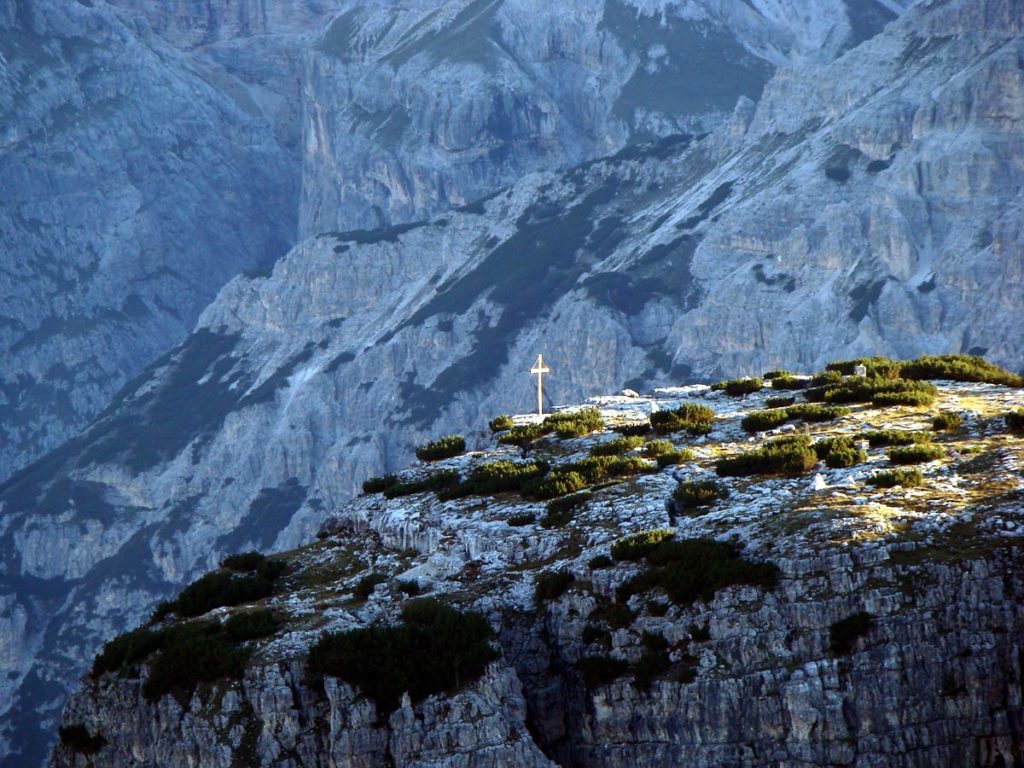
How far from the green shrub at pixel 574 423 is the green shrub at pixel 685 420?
235cm

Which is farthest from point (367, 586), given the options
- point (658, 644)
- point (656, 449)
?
point (656, 449)

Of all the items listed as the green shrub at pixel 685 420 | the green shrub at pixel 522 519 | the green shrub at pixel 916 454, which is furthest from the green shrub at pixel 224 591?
the green shrub at pixel 916 454

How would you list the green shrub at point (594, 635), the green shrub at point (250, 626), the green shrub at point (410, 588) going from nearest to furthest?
1. the green shrub at point (594, 635)
2. the green shrub at point (250, 626)
3. the green shrub at point (410, 588)

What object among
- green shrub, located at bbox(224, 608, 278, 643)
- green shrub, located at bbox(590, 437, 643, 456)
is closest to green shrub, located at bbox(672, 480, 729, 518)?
green shrub, located at bbox(590, 437, 643, 456)

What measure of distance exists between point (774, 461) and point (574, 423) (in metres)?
11.0

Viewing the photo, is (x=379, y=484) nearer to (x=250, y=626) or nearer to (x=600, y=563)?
(x=250, y=626)

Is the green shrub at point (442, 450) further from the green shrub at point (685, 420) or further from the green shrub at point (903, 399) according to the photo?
the green shrub at point (903, 399)

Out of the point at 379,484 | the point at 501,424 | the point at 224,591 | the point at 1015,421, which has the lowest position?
the point at 224,591

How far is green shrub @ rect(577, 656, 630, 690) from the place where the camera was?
1339 inches

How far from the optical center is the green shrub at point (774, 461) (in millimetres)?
39719

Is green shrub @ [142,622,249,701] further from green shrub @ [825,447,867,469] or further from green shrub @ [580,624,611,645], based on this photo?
green shrub @ [825,447,867,469]

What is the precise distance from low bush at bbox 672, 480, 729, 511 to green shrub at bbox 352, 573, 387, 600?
784 cm

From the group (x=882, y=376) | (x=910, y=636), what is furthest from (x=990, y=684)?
(x=882, y=376)

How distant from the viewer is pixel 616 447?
45375 mm
